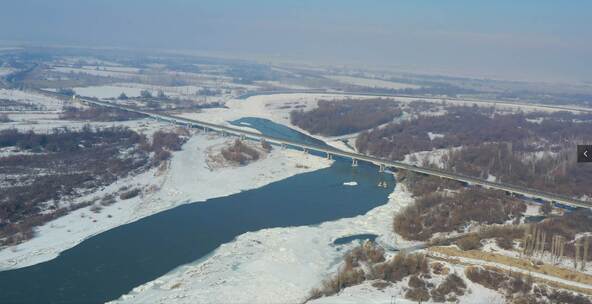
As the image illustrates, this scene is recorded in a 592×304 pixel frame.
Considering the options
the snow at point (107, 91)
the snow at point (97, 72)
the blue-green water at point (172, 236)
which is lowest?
the blue-green water at point (172, 236)

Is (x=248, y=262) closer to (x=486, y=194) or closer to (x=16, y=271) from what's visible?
(x=16, y=271)

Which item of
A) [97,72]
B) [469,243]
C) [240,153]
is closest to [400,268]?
[469,243]

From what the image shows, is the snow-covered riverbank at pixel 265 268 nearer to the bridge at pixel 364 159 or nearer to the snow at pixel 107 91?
the bridge at pixel 364 159

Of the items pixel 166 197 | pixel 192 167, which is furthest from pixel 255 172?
pixel 166 197

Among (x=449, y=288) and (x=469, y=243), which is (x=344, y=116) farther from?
(x=449, y=288)

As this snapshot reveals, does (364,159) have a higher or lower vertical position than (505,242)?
higher

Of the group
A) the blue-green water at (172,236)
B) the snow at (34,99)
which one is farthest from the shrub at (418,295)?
the snow at (34,99)
